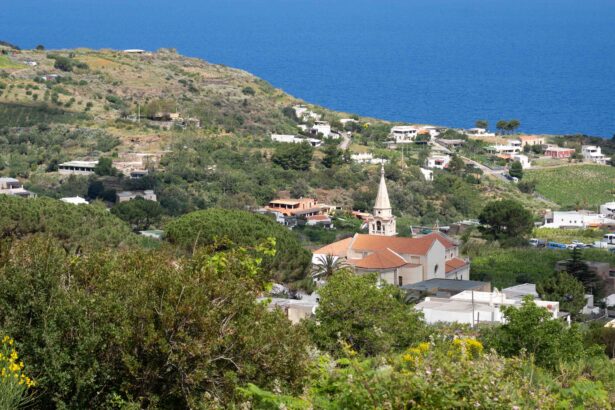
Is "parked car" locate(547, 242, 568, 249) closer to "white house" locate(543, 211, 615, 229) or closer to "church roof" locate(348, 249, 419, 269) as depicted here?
"white house" locate(543, 211, 615, 229)

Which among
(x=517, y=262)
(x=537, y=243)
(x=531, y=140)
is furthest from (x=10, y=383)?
(x=531, y=140)

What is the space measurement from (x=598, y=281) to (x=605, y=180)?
Answer: 36.6 metres

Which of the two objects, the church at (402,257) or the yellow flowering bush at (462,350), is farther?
the church at (402,257)

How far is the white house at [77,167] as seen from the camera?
189ft

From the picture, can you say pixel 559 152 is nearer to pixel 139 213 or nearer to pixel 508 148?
pixel 508 148

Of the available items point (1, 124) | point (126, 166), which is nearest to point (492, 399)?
point (126, 166)

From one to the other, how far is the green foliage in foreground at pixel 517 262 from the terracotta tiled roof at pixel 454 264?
87 centimetres

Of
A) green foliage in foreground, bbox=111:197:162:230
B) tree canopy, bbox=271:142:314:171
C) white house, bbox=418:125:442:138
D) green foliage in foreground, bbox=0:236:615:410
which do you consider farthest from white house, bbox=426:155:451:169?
green foliage in foreground, bbox=0:236:615:410

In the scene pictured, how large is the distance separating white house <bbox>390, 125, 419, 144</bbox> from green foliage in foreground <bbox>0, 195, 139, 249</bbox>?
5012 centimetres

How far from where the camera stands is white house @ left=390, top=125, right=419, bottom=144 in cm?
7825

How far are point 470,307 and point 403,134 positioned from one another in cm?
5189

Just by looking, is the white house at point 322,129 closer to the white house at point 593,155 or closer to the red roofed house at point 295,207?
the white house at point 593,155

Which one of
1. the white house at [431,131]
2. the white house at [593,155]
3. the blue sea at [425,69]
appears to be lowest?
the white house at [593,155]

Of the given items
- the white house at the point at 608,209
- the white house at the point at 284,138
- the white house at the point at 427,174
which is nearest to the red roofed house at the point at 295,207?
the white house at the point at 427,174
